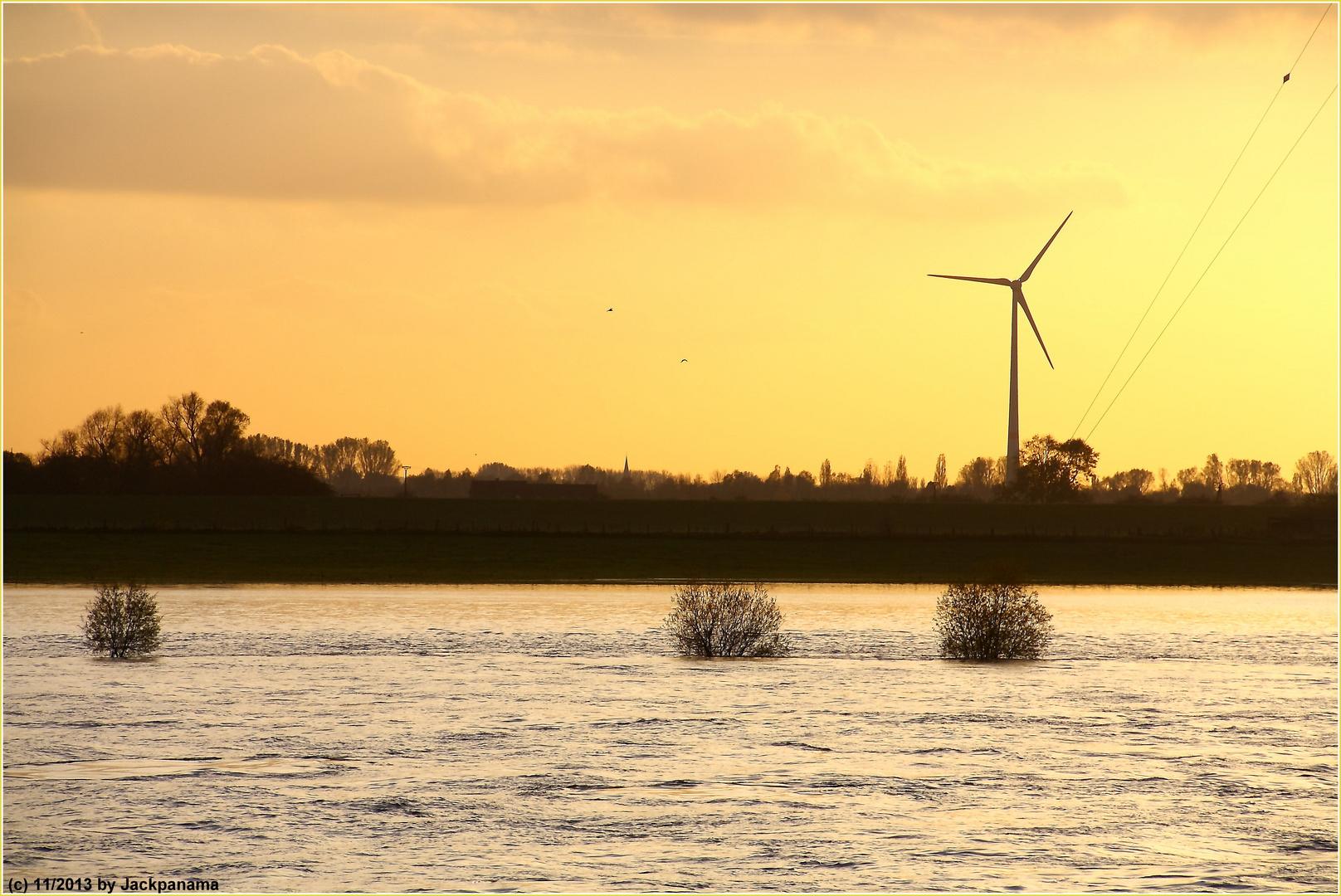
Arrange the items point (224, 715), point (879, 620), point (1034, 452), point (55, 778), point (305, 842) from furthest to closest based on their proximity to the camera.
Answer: point (1034, 452) → point (879, 620) → point (224, 715) → point (55, 778) → point (305, 842)

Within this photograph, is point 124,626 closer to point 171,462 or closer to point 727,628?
point 727,628

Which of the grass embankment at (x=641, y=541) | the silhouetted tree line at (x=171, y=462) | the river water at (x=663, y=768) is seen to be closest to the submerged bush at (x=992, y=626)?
the river water at (x=663, y=768)

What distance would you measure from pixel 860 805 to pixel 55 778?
10.2 metres

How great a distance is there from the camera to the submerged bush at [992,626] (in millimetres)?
34781

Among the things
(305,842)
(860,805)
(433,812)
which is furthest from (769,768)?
(305,842)

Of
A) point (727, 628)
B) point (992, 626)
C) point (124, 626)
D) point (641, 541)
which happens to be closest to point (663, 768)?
point (727, 628)

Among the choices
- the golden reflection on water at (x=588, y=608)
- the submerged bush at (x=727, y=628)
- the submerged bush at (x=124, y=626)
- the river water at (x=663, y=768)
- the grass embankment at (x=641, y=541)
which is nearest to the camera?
the river water at (x=663, y=768)

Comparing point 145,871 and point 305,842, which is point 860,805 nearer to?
point 305,842

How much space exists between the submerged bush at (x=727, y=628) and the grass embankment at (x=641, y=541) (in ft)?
89.9

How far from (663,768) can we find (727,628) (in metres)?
16.5

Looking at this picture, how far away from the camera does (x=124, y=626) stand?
33438 millimetres

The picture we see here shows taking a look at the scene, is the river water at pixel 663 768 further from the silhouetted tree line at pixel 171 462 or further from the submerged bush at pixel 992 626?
the silhouetted tree line at pixel 171 462

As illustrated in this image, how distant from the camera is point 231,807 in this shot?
15.8 m

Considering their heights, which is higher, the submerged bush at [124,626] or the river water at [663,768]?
the submerged bush at [124,626]
